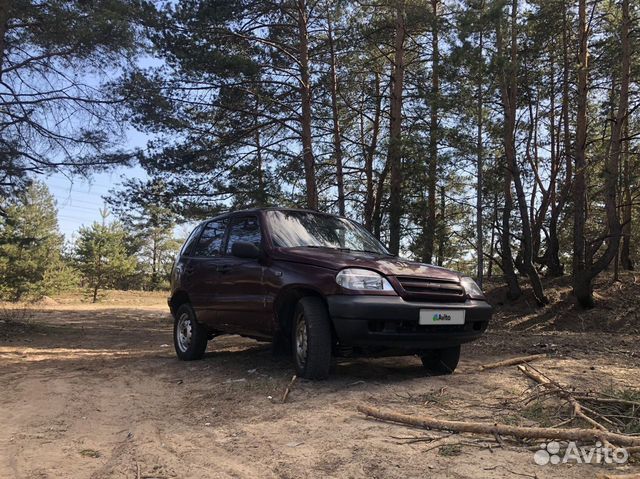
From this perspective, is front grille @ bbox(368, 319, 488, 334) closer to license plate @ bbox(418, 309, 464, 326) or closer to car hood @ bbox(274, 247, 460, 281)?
license plate @ bbox(418, 309, 464, 326)

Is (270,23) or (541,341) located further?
(270,23)

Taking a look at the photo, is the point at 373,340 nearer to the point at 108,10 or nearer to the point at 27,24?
the point at 108,10

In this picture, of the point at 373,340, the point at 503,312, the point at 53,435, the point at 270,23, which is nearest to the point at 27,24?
the point at 270,23

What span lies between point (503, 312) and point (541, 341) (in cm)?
847

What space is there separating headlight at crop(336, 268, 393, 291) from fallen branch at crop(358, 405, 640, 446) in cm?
110

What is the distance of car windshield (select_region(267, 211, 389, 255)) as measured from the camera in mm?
5434

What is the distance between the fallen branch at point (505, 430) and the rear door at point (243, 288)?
1.92 meters

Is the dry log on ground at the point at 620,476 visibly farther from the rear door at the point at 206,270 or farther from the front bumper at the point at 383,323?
the rear door at the point at 206,270

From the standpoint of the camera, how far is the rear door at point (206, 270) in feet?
20.0

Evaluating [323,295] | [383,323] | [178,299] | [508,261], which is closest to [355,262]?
[323,295]

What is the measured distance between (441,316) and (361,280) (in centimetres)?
85

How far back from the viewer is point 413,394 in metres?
4.22

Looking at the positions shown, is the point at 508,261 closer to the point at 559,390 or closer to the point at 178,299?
the point at 178,299

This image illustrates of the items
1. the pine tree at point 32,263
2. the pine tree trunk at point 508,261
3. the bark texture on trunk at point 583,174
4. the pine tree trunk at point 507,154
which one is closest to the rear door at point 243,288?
the pine tree trunk at point 507,154
